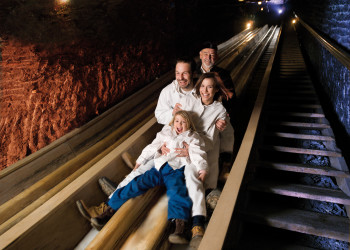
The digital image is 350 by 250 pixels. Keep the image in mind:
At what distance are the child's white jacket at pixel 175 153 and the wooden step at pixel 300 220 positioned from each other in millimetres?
586

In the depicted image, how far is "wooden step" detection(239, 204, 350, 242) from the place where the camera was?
175 centimetres

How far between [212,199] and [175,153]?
1.61ft

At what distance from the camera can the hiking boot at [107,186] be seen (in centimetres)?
199

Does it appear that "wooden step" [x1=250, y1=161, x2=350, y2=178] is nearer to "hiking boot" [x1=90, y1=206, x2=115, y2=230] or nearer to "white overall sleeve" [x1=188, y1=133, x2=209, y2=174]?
"white overall sleeve" [x1=188, y1=133, x2=209, y2=174]

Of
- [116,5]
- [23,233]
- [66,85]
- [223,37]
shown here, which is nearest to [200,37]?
[223,37]

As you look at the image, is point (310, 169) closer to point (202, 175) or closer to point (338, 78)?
→ point (202, 175)

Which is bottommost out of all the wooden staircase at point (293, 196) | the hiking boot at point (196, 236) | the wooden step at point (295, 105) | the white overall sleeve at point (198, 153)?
the wooden staircase at point (293, 196)

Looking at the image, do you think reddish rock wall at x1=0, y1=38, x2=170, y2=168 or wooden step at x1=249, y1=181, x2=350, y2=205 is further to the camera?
reddish rock wall at x1=0, y1=38, x2=170, y2=168

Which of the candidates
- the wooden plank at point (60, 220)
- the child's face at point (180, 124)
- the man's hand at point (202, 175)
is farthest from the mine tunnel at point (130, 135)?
the child's face at point (180, 124)

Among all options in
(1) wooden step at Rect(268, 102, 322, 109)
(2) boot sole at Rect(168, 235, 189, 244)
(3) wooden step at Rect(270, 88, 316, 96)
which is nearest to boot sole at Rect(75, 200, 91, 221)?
(2) boot sole at Rect(168, 235, 189, 244)

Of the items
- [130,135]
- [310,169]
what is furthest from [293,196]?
[130,135]

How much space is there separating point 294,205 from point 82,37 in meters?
4.01

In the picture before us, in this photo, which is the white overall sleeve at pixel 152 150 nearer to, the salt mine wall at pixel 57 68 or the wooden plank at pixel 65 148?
the wooden plank at pixel 65 148

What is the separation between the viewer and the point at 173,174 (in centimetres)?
190
